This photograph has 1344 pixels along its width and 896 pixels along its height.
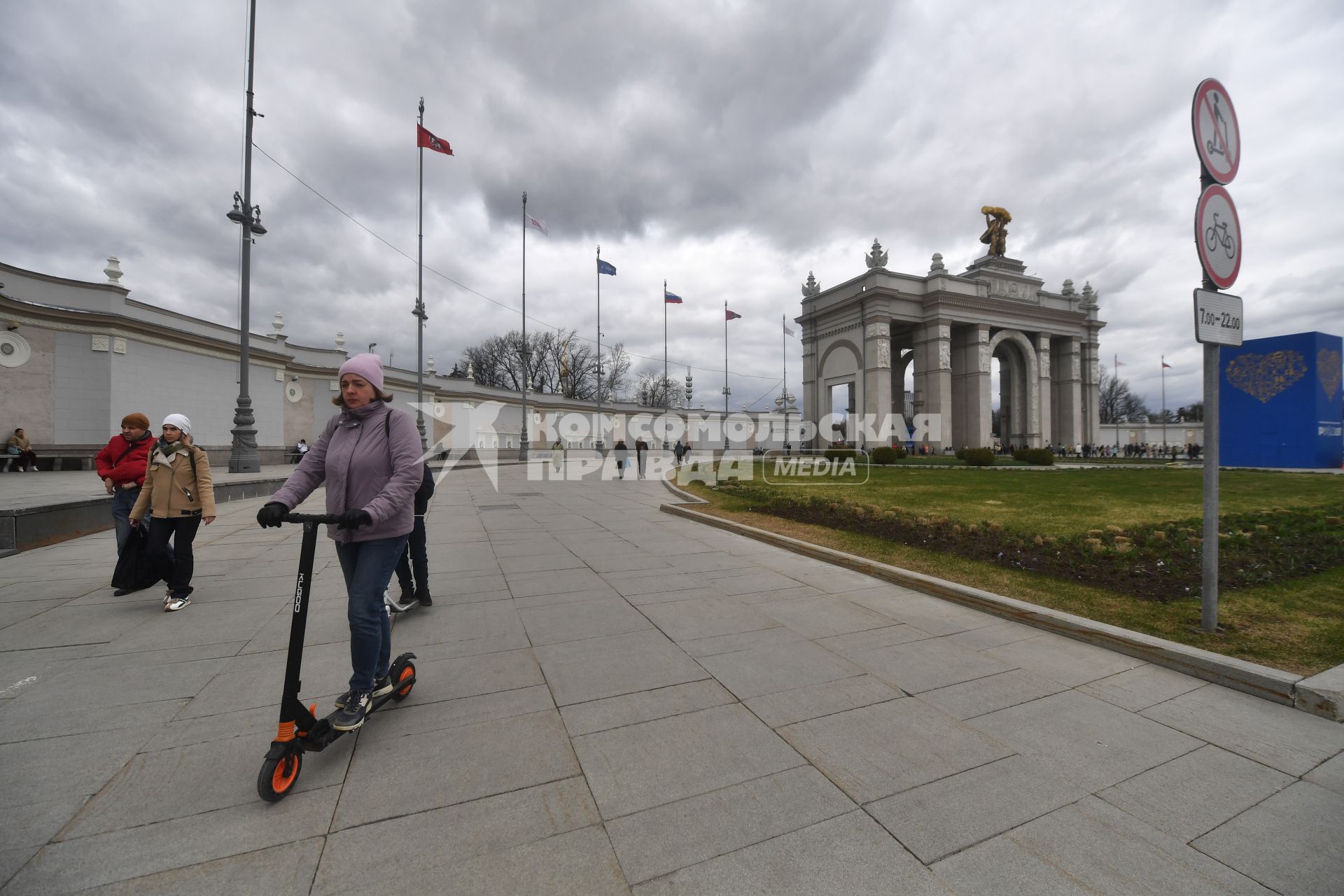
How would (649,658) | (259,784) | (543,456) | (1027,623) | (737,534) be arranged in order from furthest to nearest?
(543,456) → (737,534) → (1027,623) → (649,658) → (259,784)

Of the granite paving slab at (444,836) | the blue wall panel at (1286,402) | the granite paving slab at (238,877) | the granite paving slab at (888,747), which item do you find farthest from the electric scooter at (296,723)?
the blue wall panel at (1286,402)

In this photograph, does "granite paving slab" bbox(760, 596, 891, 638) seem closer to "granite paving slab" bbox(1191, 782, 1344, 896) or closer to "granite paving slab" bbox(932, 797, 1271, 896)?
"granite paving slab" bbox(932, 797, 1271, 896)

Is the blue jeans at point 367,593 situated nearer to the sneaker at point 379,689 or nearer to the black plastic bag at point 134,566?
the sneaker at point 379,689

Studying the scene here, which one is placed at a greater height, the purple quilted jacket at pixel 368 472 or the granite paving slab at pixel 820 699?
the purple quilted jacket at pixel 368 472

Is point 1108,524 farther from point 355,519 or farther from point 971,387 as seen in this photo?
point 971,387

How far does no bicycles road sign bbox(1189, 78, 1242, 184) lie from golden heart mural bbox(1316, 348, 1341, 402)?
92.2 ft

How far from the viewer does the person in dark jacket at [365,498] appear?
2.95 meters

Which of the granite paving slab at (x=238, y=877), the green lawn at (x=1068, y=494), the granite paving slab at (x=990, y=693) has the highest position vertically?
the green lawn at (x=1068, y=494)

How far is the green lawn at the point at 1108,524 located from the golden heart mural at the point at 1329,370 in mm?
5824

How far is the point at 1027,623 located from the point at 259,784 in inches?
216

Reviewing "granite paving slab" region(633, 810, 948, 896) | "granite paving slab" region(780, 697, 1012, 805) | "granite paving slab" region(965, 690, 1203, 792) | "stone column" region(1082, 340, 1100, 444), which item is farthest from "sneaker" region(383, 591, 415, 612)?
"stone column" region(1082, 340, 1100, 444)

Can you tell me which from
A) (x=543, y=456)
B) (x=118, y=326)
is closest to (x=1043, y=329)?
(x=543, y=456)

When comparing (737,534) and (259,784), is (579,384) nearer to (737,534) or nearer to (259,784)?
(737,534)

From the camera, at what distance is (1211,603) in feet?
14.5
